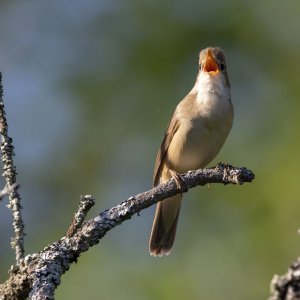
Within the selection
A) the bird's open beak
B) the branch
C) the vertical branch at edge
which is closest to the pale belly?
the bird's open beak

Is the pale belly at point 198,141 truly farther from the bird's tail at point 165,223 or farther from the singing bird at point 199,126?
the bird's tail at point 165,223

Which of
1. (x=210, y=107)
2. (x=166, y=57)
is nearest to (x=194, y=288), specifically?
(x=210, y=107)

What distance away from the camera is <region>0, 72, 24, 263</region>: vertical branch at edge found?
2.81 meters

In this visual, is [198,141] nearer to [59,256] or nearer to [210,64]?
[210,64]

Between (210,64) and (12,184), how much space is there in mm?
2344

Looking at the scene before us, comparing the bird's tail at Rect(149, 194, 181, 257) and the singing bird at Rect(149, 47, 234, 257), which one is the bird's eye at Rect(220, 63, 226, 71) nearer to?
the singing bird at Rect(149, 47, 234, 257)

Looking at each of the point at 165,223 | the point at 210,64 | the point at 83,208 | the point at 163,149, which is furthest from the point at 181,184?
the point at 165,223

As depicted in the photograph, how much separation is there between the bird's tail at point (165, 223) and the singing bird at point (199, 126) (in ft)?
0.04

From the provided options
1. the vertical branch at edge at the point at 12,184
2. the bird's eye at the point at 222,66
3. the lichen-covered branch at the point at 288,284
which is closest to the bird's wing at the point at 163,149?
the bird's eye at the point at 222,66

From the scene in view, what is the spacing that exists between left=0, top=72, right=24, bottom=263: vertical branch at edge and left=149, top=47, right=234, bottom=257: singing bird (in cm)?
181

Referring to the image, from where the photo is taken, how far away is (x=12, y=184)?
2.85 m

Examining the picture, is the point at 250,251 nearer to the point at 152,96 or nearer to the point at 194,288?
the point at 194,288

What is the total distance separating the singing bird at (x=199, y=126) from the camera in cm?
462

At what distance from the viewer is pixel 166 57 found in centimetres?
561
